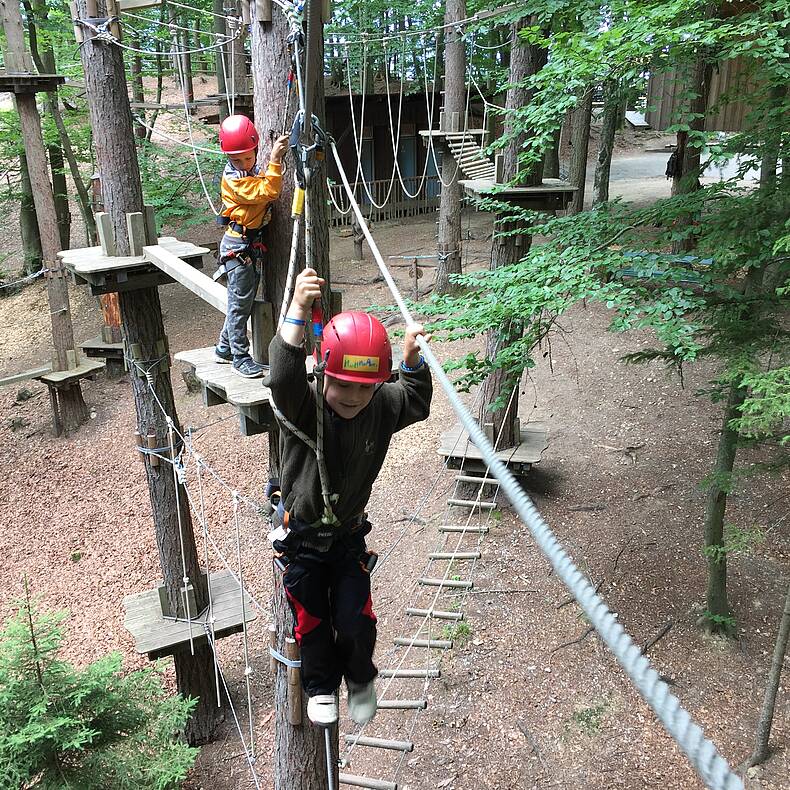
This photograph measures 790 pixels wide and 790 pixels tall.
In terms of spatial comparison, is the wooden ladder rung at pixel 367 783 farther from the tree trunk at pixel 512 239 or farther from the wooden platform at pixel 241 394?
the tree trunk at pixel 512 239

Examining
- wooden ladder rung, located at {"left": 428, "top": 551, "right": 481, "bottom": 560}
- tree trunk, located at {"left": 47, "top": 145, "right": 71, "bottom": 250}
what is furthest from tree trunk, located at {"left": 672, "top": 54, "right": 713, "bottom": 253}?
tree trunk, located at {"left": 47, "top": 145, "right": 71, "bottom": 250}

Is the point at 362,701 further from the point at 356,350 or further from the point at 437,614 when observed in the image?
the point at 437,614

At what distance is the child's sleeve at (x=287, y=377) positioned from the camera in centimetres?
191

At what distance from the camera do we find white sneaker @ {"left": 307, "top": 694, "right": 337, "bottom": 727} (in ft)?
7.88

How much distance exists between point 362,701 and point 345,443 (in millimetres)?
921

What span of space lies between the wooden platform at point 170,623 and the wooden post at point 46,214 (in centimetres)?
458

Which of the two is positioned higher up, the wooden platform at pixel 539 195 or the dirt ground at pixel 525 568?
the wooden platform at pixel 539 195

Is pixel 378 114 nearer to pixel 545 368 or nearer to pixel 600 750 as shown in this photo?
pixel 545 368

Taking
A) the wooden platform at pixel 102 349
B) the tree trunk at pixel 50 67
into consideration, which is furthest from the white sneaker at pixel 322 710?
the tree trunk at pixel 50 67

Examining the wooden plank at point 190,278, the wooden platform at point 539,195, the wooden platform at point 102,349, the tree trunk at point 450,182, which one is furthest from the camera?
the tree trunk at point 450,182

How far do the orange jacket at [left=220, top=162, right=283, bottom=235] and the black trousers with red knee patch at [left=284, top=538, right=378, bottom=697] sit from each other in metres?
1.27

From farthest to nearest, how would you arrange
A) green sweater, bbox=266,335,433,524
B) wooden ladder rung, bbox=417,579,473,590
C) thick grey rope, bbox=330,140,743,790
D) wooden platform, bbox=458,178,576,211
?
wooden platform, bbox=458,178,576,211 → wooden ladder rung, bbox=417,579,473,590 → green sweater, bbox=266,335,433,524 → thick grey rope, bbox=330,140,743,790

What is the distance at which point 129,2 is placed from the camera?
4.61 m

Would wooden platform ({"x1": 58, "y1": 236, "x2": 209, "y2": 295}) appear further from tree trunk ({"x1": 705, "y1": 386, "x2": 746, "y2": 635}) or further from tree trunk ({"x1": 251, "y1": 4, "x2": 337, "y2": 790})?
tree trunk ({"x1": 705, "y1": 386, "x2": 746, "y2": 635})
